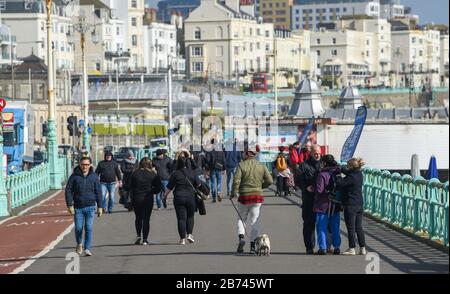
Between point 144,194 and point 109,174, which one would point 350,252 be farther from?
point 109,174

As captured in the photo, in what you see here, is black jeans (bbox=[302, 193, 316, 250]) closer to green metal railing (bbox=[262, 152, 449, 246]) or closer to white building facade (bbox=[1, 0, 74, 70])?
green metal railing (bbox=[262, 152, 449, 246])

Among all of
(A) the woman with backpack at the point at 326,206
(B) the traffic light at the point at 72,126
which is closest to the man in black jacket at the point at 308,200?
(A) the woman with backpack at the point at 326,206

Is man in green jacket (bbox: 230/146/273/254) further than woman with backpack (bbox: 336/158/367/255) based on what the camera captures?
Yes

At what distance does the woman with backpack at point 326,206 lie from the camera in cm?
2452

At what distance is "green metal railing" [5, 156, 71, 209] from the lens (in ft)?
137

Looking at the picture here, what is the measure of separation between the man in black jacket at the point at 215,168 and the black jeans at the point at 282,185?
161 cm

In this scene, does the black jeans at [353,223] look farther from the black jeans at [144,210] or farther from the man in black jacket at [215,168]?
the man in black jacket at [215,168]

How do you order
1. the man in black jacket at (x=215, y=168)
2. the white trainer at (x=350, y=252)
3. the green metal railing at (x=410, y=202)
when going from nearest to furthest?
the white trainer at (x=350, y=252) → the green metal railing at (x=410, y=202) → the man in black jacket at (x=215, y=168)

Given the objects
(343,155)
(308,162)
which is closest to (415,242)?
(308,162)

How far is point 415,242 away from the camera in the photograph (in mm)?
27234

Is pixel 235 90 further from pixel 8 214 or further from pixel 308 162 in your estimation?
pixel 308 162

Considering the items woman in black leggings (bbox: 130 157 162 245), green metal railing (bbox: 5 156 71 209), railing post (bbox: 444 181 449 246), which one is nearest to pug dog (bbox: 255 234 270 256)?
railing post (bbox: 444 181 449 246)

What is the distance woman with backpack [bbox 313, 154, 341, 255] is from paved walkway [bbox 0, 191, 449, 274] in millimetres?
365

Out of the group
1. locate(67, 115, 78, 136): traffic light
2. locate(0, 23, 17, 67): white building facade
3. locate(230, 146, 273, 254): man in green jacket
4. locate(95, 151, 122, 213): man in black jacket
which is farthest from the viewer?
locate(0, 23, 17, 67): white building facade
